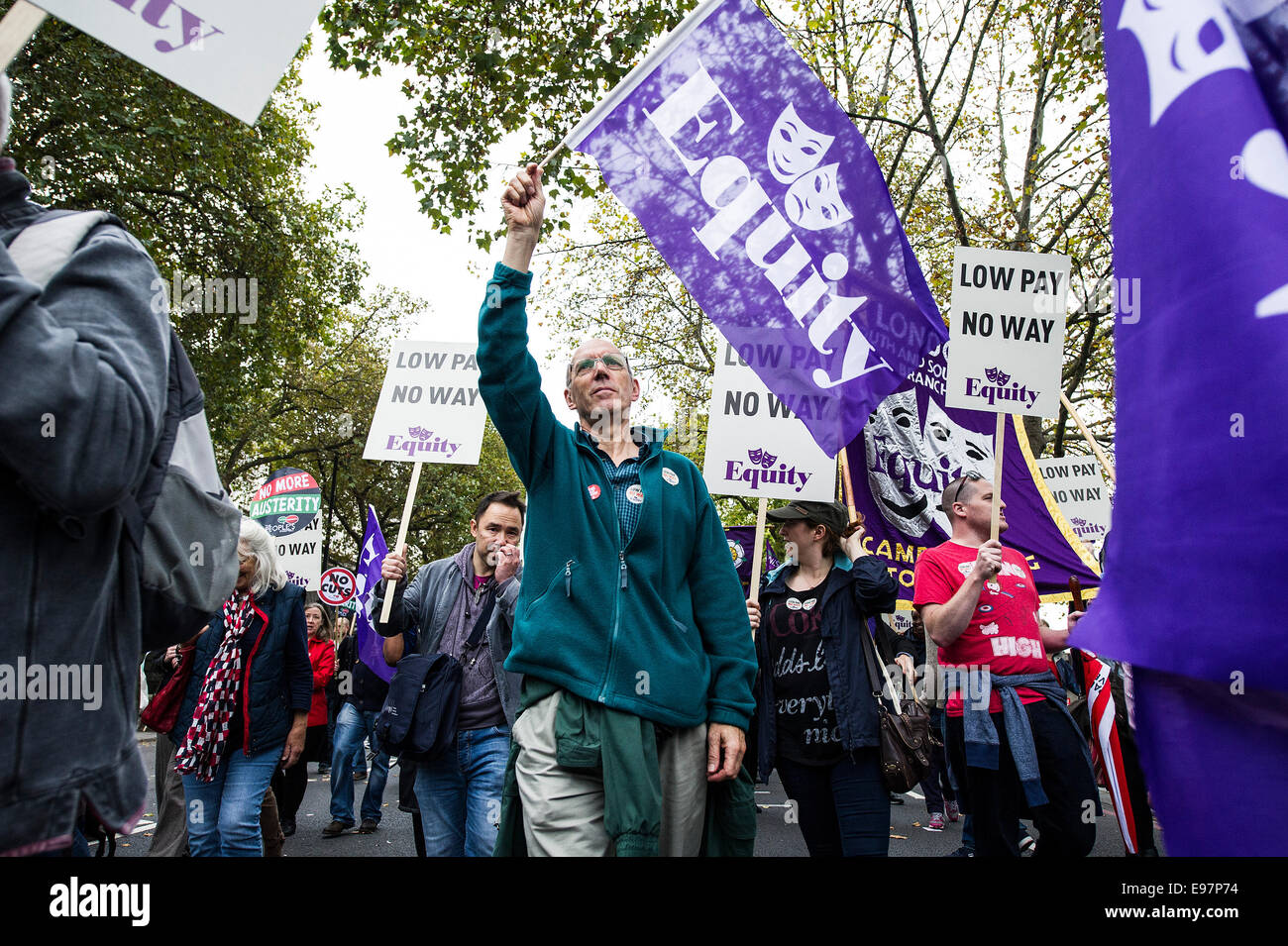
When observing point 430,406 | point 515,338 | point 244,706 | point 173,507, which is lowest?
point 244,706

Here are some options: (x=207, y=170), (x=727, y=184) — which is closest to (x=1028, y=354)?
(x=727, y=184)

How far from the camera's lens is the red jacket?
9.00m

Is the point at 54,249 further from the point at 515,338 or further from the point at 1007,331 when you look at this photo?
the point at 1007,331

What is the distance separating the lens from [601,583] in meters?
2.81

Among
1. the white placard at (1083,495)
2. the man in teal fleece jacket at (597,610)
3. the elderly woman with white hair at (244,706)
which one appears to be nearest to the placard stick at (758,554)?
the man in teal fleece jacket at (597,610)

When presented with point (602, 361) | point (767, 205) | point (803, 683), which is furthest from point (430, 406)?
point (602, 361)

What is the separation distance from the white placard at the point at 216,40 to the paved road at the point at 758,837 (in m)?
5.23

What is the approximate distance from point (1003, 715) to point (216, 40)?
3994mm

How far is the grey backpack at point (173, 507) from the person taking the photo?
4.86 ft

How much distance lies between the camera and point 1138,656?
1589 millimetres

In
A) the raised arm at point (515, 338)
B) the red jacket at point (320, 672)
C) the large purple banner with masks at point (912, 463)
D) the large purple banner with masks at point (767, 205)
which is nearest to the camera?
the raised arm at point (515, 338)

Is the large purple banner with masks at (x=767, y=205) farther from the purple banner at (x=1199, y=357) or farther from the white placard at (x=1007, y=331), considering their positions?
the purple banner at (x=1199, y=357)
